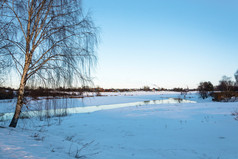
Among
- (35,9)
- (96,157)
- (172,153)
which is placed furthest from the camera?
(35,9)

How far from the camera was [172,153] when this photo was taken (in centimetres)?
314

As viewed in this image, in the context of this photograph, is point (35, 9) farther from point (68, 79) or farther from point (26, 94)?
point (26, 94)

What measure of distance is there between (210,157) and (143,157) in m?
1.47

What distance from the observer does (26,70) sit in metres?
3.89

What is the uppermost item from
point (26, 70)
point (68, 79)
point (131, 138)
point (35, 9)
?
point (35, 9)

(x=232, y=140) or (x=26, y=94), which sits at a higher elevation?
(x=26, y=94)

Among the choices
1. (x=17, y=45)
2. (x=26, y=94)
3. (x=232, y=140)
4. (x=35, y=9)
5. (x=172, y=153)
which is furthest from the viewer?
(x=26, y=94)

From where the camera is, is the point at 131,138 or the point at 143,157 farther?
the point at 131,138

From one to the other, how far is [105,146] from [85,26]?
3.59m

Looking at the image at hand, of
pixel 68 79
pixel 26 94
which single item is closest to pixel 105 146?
pixel 68 79

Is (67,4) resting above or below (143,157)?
above

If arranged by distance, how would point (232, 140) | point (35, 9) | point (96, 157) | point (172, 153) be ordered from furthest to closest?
point (35, 9) < point (232, 140) < point (172, 153) < point (96, 157)

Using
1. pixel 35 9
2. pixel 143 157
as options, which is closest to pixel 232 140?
pixel 143 157

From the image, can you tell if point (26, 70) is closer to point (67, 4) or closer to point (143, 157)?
point (67, 4)
